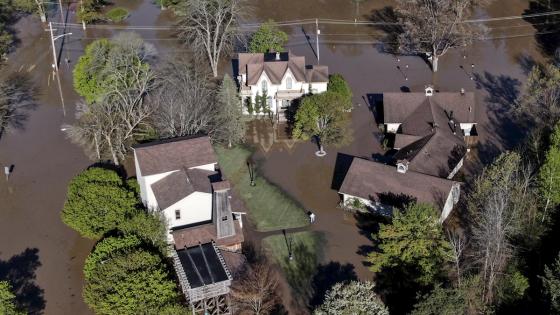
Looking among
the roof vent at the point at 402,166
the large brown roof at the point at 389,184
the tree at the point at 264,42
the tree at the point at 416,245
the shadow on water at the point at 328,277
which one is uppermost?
the tree at the point at 264,42

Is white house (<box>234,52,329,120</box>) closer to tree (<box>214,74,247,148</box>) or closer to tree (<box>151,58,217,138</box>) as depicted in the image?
tree (<box>151,58,217,138</box>)

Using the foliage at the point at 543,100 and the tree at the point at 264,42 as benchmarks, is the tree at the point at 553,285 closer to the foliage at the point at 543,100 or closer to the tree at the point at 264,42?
the foliage at the point at 543,100

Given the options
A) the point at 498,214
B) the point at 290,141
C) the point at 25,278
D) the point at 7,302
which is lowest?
the point at 25,278

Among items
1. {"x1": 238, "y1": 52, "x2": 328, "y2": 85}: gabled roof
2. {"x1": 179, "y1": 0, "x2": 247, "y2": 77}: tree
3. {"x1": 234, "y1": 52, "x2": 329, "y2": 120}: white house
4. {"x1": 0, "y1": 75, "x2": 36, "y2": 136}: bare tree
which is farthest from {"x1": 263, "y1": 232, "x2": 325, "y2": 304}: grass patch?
→ {"x1": 0, "y1": 75, "x2": 36, "y2": 136}: bare tree

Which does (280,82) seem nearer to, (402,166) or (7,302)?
(402,166)

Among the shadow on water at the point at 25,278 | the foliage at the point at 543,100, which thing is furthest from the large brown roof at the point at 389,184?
the shadow on water at the point at 25,278

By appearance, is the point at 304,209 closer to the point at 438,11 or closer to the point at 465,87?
the point at 465,87

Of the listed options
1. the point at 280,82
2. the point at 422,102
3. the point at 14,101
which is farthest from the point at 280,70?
the point at 14,101
